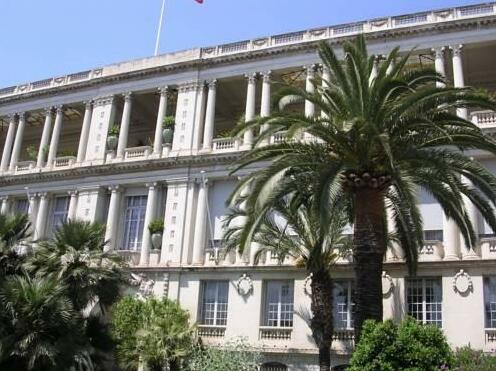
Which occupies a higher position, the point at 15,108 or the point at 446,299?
the point at 15,108

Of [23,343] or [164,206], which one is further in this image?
[164,206]

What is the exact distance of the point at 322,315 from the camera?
27.3 m

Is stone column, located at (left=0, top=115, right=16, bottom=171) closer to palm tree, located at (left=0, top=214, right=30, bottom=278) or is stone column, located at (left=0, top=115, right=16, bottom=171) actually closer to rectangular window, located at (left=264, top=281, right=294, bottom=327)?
palm tree, located at (left=0, top=214, right=30, bottom=278)

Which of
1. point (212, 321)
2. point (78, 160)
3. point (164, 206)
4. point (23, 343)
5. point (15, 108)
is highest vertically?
point (15, 108)

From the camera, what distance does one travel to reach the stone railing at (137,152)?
38625mm

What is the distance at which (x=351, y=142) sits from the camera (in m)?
20.7

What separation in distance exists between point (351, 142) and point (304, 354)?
13304mm

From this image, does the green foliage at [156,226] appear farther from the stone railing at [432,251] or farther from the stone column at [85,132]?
the stone railing at [432,251]

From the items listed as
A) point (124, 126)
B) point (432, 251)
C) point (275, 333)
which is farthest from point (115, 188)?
point (432, 251)

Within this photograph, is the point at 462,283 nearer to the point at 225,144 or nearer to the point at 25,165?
the point at 225,144

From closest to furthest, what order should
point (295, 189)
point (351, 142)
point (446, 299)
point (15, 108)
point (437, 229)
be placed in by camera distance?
1. point (351, 142)
2. point (295, 189)
3. point (446, 299)
4. point (437, 229)
5. point (15, 108)

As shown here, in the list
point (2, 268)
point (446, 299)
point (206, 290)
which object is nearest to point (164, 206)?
point (206, 290)

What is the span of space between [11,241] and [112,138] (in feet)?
47.4

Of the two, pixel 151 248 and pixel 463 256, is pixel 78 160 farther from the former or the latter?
pixel 463 256
